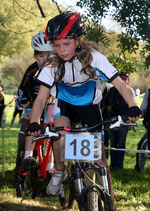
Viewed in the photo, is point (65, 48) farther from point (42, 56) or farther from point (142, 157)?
point (142, 157)

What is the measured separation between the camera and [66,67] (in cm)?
382

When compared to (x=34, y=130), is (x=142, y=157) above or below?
above

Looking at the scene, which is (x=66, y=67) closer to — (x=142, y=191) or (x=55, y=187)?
(x=55, y=187)

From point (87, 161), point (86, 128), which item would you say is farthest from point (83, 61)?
point (87, 161)

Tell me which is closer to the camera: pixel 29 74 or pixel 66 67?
pixel 66 67

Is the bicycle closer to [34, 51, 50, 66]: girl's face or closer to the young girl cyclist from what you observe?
the young girl cyclist

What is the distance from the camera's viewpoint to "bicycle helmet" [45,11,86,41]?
11.9 ft

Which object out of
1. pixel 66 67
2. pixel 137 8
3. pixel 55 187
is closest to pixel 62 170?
pixel 55 187

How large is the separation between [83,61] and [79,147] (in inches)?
34.8

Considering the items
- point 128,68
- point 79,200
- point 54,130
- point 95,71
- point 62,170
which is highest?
point 128,68

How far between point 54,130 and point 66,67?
757 millimetres

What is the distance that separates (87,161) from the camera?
3.44m

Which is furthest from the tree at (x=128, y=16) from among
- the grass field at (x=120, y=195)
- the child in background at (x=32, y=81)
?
the grass field at (x=120, y=195)

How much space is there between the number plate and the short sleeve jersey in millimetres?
522
